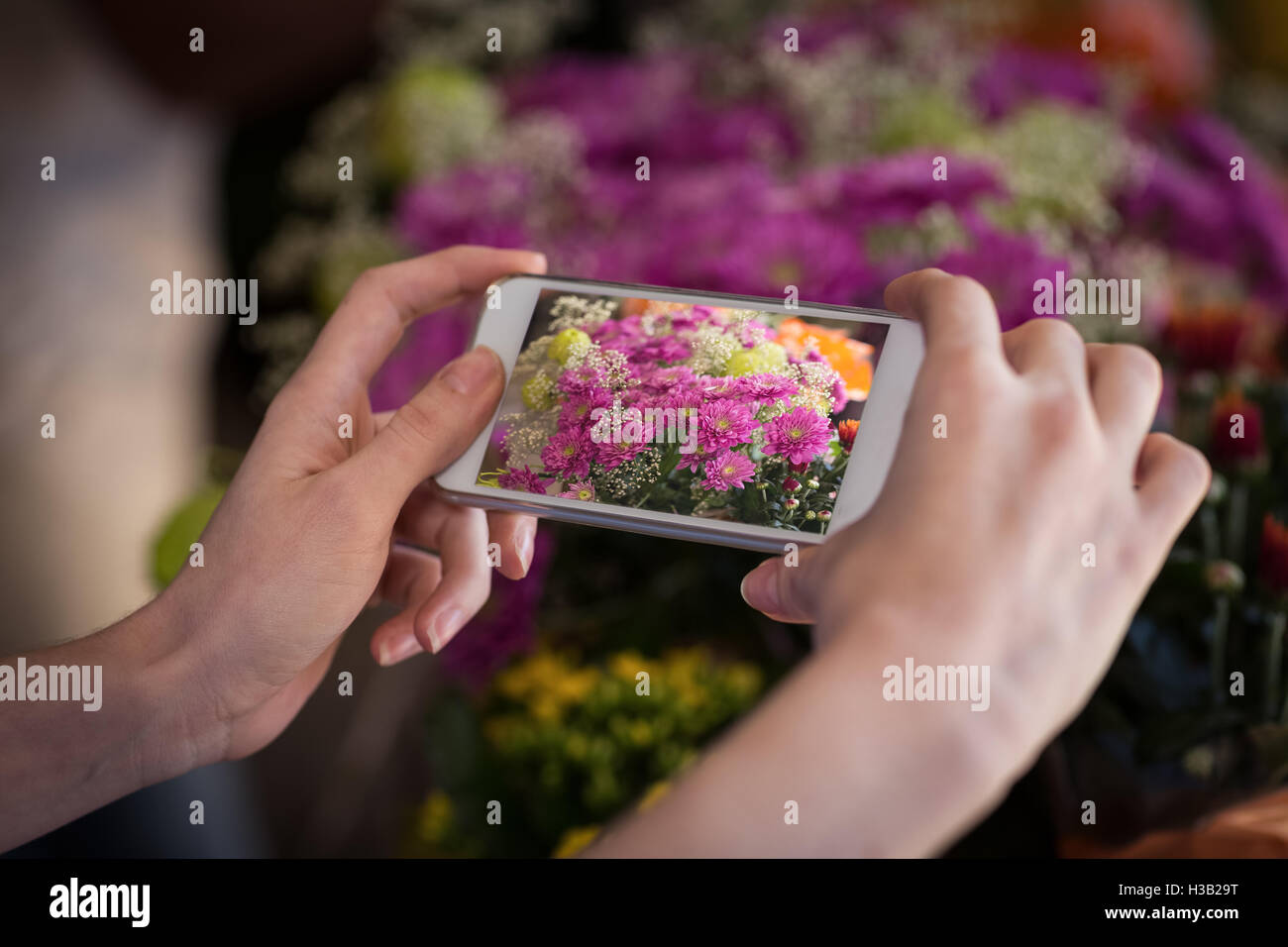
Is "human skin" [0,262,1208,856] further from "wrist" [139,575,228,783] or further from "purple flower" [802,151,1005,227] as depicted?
"purple flower" [802,151,1005,227]

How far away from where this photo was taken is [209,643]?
38 centimetres

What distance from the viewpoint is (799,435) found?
0.35 metres

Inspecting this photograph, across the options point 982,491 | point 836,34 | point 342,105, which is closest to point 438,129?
point 342,105

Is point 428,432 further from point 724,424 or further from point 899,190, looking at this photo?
point 899,190

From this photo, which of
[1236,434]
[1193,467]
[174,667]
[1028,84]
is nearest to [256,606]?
[174,667]

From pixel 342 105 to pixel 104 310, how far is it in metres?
0.36

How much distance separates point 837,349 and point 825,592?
4.9 inches

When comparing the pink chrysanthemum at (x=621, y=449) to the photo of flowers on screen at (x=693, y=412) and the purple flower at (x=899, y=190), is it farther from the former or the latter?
the purple flower at (x=899, y=190)

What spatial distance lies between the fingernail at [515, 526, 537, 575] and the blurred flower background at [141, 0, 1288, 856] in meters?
0.06

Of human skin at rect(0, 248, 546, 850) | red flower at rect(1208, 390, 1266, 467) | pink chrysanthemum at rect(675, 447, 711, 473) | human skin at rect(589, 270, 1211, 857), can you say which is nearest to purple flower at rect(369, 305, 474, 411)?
human skin at rect(0, 248, 546, 850)

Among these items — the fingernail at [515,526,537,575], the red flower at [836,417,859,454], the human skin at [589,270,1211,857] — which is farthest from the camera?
the fingernail at [515,526,537,575]

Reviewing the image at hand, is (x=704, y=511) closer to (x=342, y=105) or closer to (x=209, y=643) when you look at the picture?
(x=209, y=643)

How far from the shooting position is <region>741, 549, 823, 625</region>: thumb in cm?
32

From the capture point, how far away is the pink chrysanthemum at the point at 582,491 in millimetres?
376
